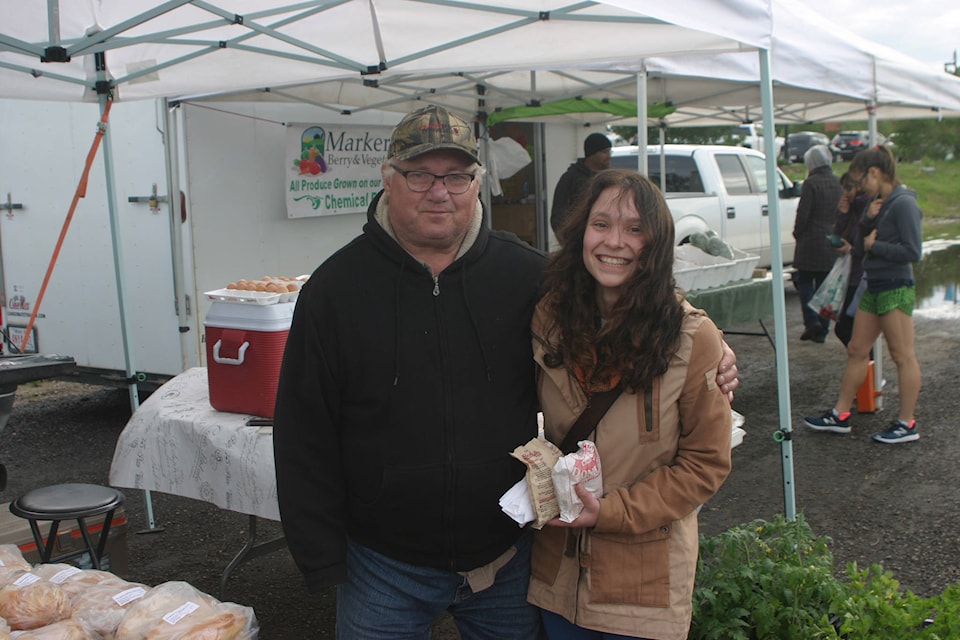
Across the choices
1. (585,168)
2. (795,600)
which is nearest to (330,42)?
(795,600)

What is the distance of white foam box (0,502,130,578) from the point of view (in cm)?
336

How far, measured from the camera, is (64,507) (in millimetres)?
2988

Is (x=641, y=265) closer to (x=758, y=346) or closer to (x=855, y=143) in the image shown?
(x=758, y=346)

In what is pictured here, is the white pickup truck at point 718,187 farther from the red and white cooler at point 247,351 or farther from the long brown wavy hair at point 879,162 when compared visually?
the red and white cooler at point 247,351

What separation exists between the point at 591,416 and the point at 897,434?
485cm

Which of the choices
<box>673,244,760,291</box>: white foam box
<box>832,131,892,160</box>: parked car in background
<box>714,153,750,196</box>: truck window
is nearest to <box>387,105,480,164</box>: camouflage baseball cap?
<box>673,244,760,291</box>: white foam box

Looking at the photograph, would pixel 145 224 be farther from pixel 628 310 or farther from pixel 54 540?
pixel 628 310

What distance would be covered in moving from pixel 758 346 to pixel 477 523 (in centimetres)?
806

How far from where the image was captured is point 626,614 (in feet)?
6.68

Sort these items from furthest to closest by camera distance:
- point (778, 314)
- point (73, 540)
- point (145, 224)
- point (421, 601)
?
point (145, 224), point (778, 314), point (73, 540), point (421, 601)

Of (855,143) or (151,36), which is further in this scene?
(855,143)

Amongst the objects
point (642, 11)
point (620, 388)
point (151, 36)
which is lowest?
point (620, 388)

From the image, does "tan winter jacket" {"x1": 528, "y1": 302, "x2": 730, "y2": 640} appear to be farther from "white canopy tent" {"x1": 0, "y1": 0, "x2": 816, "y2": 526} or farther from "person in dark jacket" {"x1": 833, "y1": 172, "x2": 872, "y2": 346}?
"person in dark jacket" {"x1": 833, "y1": 172, "x2": 872, "y2": 346}

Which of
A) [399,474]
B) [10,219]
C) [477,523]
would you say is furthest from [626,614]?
[10,219]
